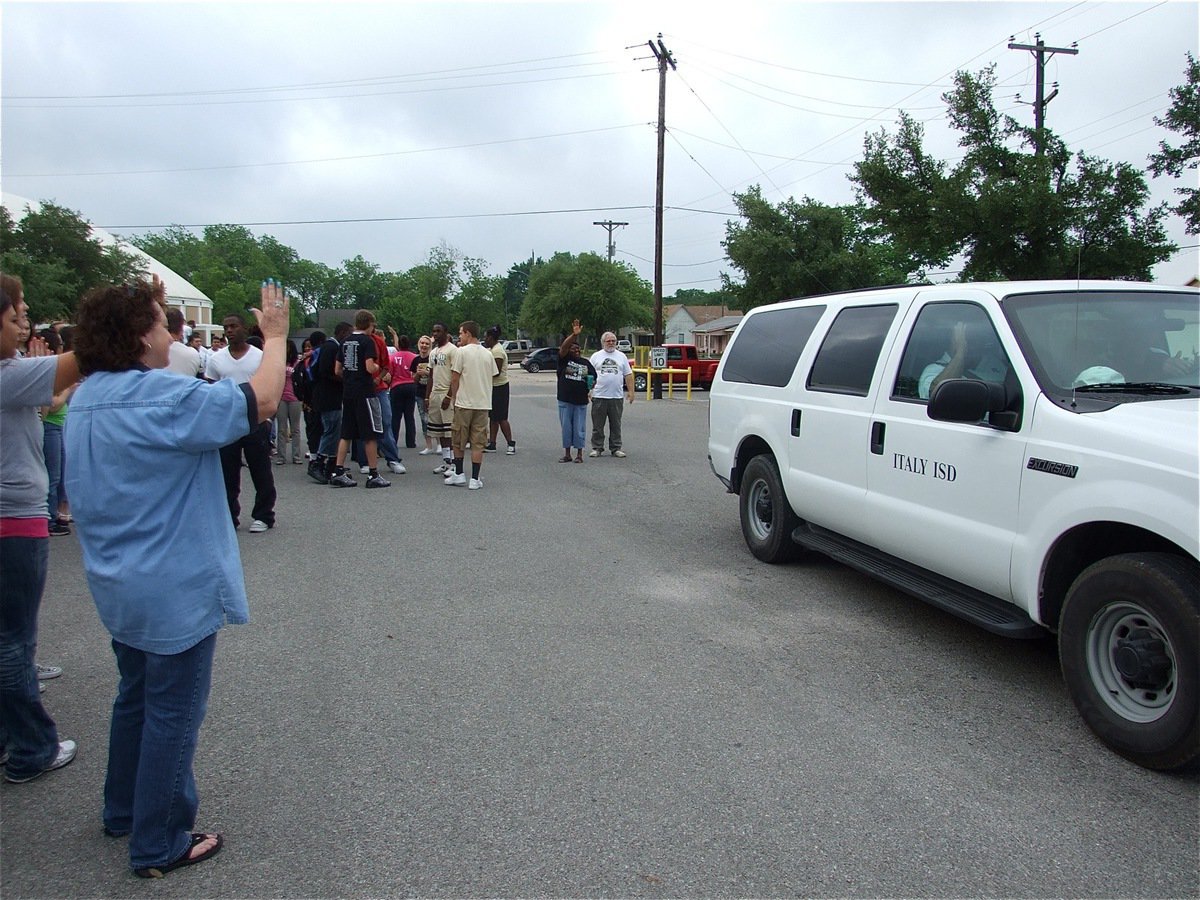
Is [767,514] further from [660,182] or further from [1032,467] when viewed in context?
[660,182]

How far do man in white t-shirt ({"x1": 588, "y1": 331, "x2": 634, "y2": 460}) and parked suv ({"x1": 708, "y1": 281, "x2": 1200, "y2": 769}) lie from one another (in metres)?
6.46

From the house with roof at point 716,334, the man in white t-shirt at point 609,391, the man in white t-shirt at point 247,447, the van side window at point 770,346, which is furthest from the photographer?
the house with roof at point 716,334

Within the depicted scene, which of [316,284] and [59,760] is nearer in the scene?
[59,760]

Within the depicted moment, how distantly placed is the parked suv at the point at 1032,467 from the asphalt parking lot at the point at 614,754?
397mm

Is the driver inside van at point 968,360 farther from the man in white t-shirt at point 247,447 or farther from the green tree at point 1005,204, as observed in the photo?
the green tree at point 1005,204

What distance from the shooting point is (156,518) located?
2654 mm

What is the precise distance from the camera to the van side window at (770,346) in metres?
6.35

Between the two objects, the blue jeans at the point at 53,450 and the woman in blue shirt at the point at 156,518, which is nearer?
the woman in blue shirt at the point at 156,518

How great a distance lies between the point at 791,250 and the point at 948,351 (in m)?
33.5

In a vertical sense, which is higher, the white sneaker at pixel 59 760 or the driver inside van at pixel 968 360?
the driver inside van at pixel 968 360

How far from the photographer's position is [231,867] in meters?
2.83

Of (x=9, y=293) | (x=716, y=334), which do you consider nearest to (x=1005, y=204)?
(x=9, y=293)

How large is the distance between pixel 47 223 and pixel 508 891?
43.4m

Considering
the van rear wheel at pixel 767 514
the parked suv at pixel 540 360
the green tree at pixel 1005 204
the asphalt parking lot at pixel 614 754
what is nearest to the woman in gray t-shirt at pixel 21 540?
the asphalt parking lot at pixel 614 754
